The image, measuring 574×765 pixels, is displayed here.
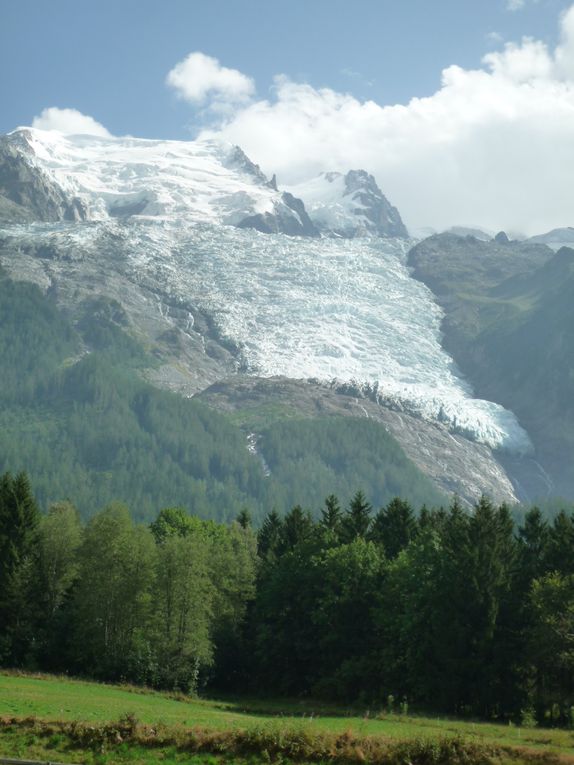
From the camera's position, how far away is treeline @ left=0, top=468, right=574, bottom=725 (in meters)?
63.3

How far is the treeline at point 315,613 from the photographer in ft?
208

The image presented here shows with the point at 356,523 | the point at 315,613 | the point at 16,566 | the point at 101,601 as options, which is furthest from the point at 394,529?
the point at 16,566

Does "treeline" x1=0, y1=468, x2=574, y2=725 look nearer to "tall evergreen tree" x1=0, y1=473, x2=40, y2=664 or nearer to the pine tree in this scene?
"tall evergreen tree" x1=0, y1=473, x2=40, y2=664

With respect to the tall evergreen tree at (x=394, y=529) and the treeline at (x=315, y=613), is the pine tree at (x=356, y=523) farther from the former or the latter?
the tall evergreen tree at (x=394, y=529)

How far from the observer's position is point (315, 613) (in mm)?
74250

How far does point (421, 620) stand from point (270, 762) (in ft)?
121

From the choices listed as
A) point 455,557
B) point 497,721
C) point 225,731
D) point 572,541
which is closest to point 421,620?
point 455,557

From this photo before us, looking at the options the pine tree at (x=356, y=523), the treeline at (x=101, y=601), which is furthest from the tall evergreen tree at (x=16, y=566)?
the pine tree at (x=356, y=523)

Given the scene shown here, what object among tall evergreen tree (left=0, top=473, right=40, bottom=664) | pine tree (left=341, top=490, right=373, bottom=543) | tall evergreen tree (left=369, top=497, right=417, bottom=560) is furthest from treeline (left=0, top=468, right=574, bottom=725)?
tall evergreen tree (left=369, top=497, right=417, bottom=560)

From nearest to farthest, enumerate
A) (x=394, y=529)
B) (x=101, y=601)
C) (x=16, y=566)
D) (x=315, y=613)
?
(x=101, y=601) → (x=16, y=566) → (x=315, y=613) → (x=394, y=529)

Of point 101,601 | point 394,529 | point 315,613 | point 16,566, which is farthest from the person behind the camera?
point 394,529

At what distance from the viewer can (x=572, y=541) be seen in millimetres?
73562

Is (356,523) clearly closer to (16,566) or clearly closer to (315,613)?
(315,613)

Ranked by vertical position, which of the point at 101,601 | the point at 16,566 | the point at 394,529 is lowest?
the point at 101,601
